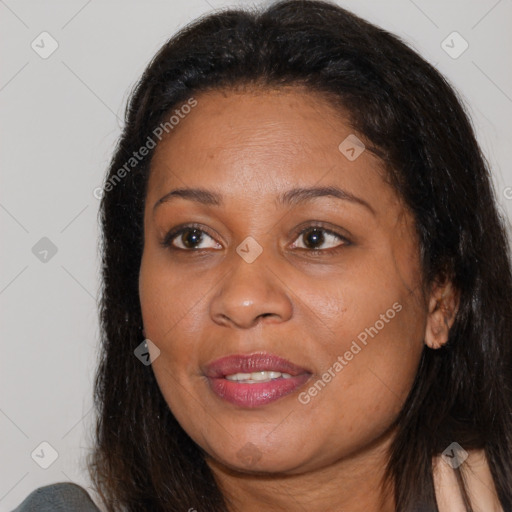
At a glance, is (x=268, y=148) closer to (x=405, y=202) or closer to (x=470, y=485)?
(x=405, y=202)

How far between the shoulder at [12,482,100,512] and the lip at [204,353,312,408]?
39 centimetres

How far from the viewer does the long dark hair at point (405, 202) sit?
193 centimetres

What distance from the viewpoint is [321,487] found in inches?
75.7

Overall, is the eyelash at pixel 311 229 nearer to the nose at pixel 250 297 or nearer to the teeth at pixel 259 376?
the nose at pixel 250 297

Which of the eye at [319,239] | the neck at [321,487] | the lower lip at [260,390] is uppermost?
the eye at [319,239]

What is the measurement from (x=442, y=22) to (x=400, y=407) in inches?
46.6

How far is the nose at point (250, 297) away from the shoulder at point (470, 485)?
1.59 feet

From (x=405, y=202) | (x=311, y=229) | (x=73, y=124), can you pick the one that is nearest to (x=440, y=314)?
(x=405, y=202)

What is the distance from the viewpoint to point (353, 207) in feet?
5.93

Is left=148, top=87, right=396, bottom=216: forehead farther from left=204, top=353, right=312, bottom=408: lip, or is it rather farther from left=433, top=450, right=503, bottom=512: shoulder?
left=433, top=450, right=503, bottom=512: shoulder

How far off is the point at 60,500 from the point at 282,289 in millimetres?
627

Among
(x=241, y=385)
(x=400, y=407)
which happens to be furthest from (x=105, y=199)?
(x=400, y=407)

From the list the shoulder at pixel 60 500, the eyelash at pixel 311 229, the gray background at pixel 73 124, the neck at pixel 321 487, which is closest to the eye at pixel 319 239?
the eyelash at pixel 311 229

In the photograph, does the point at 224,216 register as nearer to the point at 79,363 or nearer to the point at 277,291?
the point at 277,291
